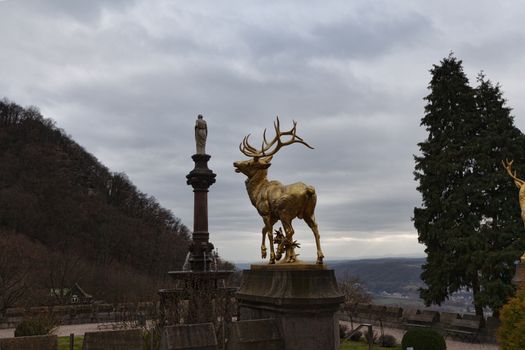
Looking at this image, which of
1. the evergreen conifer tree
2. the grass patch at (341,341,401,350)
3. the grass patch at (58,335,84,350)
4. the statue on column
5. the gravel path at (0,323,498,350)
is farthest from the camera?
the evergreen conifer tree

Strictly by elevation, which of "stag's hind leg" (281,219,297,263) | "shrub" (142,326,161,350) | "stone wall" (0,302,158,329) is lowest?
"stone wall" (0,302,158,329)

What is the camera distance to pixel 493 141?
26.6 m

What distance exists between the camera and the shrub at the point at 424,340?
14584mm

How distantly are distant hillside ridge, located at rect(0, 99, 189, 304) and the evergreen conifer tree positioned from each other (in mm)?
32321

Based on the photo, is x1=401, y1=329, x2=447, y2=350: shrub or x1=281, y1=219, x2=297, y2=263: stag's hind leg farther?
x1=401, y1=329, x2=447, y2=350: shrub

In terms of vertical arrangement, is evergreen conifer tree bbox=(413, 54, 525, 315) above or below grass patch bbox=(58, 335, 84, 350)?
above

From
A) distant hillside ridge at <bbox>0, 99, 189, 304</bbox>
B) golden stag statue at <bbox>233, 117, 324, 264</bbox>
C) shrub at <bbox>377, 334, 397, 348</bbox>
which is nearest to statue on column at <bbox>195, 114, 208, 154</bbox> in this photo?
shrub at <bbox>377, 334, 397, 348</bbox>

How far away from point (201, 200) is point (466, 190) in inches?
564

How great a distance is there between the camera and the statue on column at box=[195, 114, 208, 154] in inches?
872

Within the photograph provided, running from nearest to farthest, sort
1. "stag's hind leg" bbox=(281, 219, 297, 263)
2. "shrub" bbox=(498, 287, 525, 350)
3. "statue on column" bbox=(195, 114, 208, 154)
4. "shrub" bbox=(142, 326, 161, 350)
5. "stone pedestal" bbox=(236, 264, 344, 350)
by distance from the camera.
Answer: "stone pedestal" bbox=(236, 264, 344, 350) < "stag's hind leg" bbox=(281, 219, 297, 263) < "shrub" bbox=(498, 287, 525, 350) < "shrub" bbox=(142, 326, 161, 350) < "statue on column" bbox=(195, 114, 208, 154)

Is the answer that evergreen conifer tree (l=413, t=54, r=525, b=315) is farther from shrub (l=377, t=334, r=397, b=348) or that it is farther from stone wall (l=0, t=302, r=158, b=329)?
stone wall (l=0, t=302, r=158, b=329)

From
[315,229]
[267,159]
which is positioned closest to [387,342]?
[315,229]

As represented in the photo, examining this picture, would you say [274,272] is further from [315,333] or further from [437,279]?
[437,279]

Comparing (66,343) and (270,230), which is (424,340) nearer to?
(270,230)
